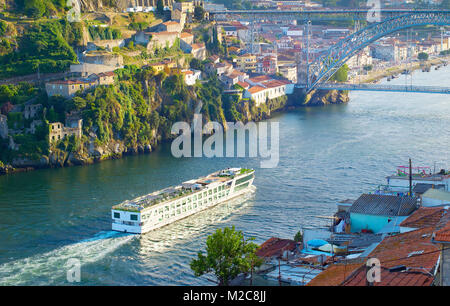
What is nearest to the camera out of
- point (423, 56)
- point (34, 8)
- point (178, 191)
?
point (178, 191)

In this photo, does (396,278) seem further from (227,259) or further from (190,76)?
(190,76)

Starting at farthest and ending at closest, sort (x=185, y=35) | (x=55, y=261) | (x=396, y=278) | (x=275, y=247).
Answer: (x=185, y=35)
(x=55, y=261)
(x=275, y=247)
(x=396, y=278)

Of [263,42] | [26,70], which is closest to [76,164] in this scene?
[26,70]

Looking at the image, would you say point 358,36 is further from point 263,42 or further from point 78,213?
point 78,213

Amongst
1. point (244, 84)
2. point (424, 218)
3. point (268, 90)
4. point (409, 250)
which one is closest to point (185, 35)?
point (244, 84)

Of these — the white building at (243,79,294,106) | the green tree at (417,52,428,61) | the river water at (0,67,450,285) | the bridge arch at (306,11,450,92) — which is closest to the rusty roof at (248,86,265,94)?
the white building at (243,79,294,106)
